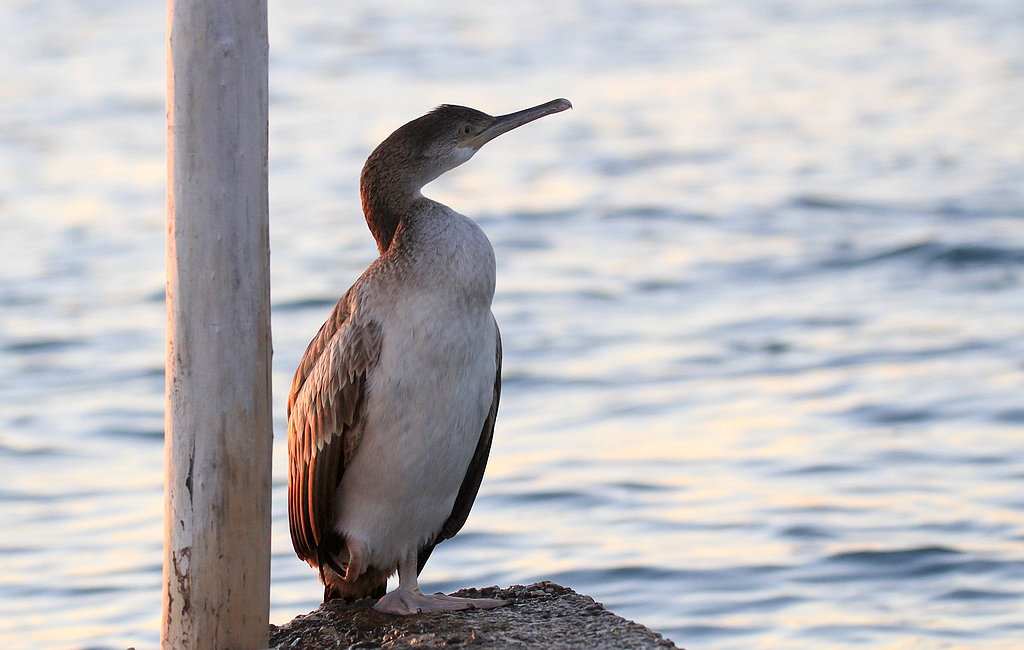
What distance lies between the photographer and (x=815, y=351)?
1088 cm

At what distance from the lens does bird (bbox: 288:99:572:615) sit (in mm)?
4543

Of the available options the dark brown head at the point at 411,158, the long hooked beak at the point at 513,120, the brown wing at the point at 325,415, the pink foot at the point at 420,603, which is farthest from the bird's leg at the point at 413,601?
the long hooked beak at the point at 513,120

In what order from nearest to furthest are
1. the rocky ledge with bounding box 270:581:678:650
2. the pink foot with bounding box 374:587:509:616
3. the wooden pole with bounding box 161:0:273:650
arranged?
the wooden pole with bounding box 161:0:273:650 → the rocky ledge with bounding box 270:581:678:650 → the pink foot with bounding box 374:587:509:616

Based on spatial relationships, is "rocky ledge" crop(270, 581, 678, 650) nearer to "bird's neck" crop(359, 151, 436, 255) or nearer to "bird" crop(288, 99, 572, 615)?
"bird" crop(288, 99, 572, 615)

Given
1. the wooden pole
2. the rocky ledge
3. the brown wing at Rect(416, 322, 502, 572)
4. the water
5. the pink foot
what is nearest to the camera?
the wooden pole

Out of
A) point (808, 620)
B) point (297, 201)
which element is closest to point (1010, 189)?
point (297, 201)

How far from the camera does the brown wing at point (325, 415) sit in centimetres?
460

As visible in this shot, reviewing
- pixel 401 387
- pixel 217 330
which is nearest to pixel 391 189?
pixel 401 387

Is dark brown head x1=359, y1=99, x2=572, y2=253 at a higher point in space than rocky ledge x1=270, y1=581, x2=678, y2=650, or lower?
higher

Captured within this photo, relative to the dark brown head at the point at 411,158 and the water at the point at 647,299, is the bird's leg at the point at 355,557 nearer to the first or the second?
the dark brown head at the point at 411,158

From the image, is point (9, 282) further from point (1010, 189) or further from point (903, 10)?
point (903, 10)

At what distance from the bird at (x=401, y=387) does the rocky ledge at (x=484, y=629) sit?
0.32ft

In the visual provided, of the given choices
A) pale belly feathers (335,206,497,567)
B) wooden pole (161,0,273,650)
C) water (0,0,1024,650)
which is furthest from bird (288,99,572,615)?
water (0,0,1024,650)

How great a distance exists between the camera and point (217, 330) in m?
4.06
